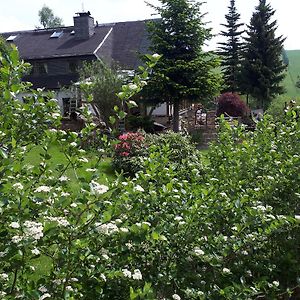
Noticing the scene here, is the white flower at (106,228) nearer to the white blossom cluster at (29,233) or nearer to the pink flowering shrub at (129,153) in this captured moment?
the white blossom cluster at (29,233)

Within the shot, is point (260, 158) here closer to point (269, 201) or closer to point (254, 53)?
point (269, 201)

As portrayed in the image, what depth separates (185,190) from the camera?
10.4 feet

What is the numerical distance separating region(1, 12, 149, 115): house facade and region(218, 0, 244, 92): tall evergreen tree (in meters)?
7.57

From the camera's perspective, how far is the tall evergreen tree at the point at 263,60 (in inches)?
1238

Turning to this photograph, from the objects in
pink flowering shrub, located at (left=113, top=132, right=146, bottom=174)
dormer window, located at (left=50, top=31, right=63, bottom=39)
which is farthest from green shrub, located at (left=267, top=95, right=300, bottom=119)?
dormer window, located at (left=50, top=31, right=63, bottom=39)

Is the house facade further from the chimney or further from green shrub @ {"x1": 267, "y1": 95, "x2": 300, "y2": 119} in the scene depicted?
green shrub @ {"x1": 267, "y1": 95, "x2": 300, "y2": 119}

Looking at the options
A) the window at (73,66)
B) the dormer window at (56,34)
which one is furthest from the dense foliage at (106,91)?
the dormer window at (56,34)

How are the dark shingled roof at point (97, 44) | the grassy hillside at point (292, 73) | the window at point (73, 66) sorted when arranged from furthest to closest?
the grassy hillside at point (292, 73)
the dark shingled roof at point (97, 44)
the window at point (73, 66)

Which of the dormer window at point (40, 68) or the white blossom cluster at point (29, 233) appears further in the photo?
the dormer window at point (40, 68)

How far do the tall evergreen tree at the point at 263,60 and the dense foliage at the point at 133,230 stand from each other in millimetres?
29035

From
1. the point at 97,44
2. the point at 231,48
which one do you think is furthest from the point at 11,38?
the point at 231,48

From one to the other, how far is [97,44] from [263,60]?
1239cm

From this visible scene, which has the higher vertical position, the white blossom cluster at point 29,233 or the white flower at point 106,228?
the white blossom cluster at point 29,233

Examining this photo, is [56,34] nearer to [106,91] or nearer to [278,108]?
[106,91]
